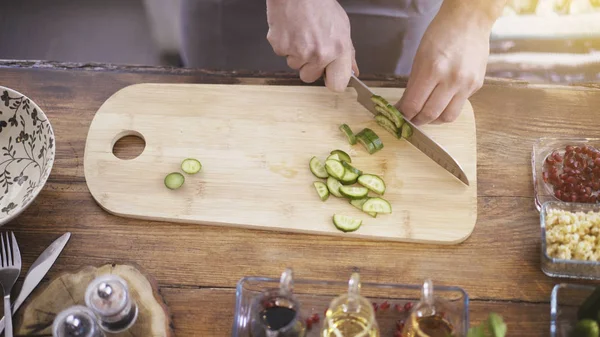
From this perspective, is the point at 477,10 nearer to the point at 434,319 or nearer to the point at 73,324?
the point at 434,319

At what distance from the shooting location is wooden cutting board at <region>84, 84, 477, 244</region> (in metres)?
1.97

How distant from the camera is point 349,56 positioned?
2096 millimetres

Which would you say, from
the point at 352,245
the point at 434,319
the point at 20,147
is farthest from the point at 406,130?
the point at 20,147

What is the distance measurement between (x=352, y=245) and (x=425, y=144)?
41 cm

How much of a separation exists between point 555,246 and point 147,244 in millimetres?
1232

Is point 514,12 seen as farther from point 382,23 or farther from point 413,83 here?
point 413,83

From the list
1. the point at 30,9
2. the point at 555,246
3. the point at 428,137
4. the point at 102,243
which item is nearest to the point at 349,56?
the point at 428,137

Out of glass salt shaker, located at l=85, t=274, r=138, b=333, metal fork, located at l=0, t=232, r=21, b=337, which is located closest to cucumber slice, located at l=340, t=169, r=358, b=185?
glass salt shaker, located at l=85, t=274, r=138, b=333

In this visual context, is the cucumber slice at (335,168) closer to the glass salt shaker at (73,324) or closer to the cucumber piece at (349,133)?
the cucumber piece at (349,133)

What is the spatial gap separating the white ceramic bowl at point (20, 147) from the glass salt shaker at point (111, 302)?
17.5 inches

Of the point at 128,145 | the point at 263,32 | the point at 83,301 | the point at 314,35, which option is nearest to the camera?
the point at 83,301

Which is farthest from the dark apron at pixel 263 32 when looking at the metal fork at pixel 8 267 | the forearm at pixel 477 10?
the metal fork at pixel 8 267

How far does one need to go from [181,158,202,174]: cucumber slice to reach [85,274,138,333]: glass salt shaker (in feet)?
1.45

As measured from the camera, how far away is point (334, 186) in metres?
2.00
